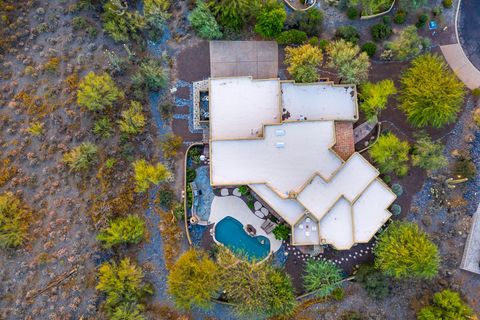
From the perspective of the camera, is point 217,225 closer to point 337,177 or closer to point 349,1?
point 337,177

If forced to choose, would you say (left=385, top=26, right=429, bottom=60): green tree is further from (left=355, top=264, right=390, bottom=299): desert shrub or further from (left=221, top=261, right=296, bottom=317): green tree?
(left=221, top=261, right=296, bottom=317): green tree

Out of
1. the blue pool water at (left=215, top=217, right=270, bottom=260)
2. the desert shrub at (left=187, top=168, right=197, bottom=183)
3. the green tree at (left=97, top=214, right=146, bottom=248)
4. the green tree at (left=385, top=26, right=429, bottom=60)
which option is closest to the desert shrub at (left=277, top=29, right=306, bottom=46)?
the green tree at (left=385, top=26, right=429, bottom=60)

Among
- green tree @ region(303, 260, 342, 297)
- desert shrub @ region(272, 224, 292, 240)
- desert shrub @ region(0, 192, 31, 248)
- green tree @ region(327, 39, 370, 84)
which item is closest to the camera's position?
green tree @ region(303, 260, 342, 297)

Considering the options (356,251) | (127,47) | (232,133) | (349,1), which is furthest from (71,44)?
(356,251)

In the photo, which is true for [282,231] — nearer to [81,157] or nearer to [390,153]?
[390,153]

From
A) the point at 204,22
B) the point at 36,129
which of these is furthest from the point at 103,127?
the point at 204,22

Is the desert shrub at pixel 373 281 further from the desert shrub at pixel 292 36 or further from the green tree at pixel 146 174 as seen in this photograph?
the desert shrub at pixel 292 36

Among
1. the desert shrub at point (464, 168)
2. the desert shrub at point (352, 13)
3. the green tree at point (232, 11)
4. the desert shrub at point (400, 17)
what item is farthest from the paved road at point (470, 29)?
the green tree at point (232, 11)
